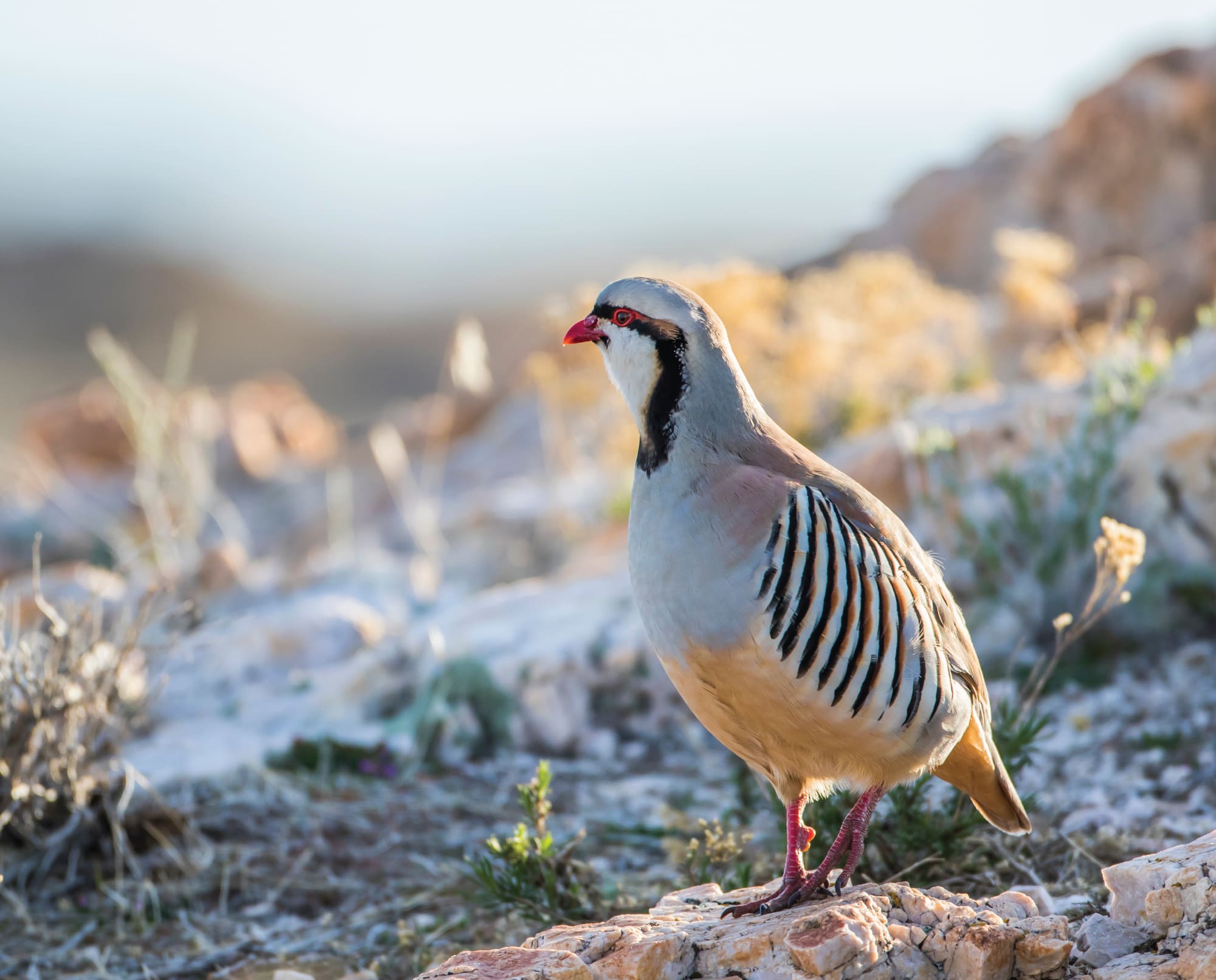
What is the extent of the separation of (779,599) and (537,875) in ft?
3.89

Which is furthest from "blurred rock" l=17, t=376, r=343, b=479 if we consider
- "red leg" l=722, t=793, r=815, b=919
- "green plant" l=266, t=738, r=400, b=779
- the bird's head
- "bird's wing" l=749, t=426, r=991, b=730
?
"red leg" l=722, t=793, r=815, b=919

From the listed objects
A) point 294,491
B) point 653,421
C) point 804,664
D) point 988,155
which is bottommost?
point 294,491

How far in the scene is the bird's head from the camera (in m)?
2.90

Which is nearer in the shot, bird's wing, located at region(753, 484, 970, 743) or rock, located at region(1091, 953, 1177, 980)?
rock, located at region(1091, 953, 1177, 980)

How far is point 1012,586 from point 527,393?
26.8ft

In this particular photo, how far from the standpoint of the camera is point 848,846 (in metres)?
3.02

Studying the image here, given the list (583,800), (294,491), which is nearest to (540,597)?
(583,800)

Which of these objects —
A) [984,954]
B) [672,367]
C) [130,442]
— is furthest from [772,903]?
[130,442]

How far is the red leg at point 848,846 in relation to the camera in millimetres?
2775

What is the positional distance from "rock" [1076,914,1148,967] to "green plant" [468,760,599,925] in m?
1.31

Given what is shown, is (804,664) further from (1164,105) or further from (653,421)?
(1164,105)

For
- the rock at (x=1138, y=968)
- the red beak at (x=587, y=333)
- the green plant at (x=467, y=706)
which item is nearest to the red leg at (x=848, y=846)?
the rock at (x=1138, y=968)

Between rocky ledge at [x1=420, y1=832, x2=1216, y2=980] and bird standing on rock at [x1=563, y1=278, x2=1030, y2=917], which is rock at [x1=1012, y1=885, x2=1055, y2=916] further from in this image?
rocky ledge at [x1=420, y1=832, x2=1216, y2=980]

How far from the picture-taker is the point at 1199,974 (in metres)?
2.24
